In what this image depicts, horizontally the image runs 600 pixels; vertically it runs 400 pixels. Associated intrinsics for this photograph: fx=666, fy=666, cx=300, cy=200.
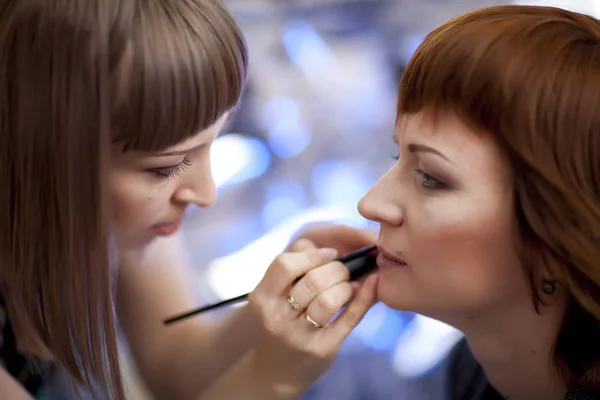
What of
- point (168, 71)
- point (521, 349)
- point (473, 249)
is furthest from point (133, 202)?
point (521, 349)

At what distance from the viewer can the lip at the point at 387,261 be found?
2.51 ft

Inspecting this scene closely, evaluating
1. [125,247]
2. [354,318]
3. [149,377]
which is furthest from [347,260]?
[149,377]

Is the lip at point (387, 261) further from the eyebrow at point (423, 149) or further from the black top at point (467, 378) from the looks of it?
the black top at point (467, 378)

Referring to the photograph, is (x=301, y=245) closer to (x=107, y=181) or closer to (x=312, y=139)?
(x=107, y=181)

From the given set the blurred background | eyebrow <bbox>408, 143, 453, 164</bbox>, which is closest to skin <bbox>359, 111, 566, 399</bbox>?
eyebrow <bbox>408, 143, 453, 164</bbox>

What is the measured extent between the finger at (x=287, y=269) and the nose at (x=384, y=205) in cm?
9

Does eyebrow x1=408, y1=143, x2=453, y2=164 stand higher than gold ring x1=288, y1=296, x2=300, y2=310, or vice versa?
eyebrow x1=408, y1=143, x2=453, y2=164

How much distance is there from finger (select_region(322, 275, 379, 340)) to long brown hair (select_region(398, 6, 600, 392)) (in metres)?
0.18

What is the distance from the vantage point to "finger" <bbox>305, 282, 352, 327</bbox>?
765 mm

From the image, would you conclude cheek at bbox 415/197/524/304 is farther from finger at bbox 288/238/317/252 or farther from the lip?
finger at bbox 288/238/317/252

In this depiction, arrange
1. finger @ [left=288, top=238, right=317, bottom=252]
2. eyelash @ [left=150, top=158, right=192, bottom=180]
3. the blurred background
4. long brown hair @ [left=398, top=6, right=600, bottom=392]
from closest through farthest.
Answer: long brown hair @ [left=398, top=6, right=600, bottom=392]
eyelash @ [left=150, top=158, right=192, bottom=180]
finger @ [left=288, top=238, right=317, bottom=252]
the blurred background

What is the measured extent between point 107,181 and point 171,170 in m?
0.08

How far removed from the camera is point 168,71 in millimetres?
688

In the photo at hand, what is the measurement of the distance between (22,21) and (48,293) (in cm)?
30
